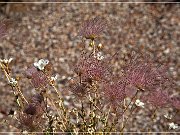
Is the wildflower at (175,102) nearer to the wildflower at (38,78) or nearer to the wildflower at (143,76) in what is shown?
the wildflower at (143,76)

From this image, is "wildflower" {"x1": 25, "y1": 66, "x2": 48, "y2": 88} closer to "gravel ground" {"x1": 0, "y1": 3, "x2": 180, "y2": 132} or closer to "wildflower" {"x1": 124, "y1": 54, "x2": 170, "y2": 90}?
"wildflower" {"x1": 124, "y1": 54, "x2": 170, "y2": 90}

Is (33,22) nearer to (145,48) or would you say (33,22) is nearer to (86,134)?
(145,48)

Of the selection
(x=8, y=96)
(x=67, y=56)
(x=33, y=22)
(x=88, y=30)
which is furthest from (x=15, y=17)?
(x=88, y=30)

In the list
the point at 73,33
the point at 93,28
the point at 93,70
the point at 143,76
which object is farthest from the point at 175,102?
the point at 73,33

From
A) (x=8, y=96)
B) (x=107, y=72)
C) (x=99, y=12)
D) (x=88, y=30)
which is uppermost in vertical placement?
(x=99, y=12)

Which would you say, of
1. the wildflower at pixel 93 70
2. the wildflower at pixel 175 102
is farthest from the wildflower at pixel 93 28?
the wildflower at pixel 175 102

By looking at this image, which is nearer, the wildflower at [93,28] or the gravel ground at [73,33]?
the wildflower at [93,28]

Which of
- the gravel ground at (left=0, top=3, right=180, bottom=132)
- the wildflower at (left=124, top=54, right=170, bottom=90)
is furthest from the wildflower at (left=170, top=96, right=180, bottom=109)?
the gravel ground at (left=0, top=3, right=180, bottom=132)

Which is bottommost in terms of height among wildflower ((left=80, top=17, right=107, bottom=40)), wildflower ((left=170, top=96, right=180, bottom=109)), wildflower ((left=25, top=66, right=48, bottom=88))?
wildflower ((left=170, top=96, right=180, bottom=109))

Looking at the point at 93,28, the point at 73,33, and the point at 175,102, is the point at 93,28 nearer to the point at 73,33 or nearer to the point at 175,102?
the point at 175,102
